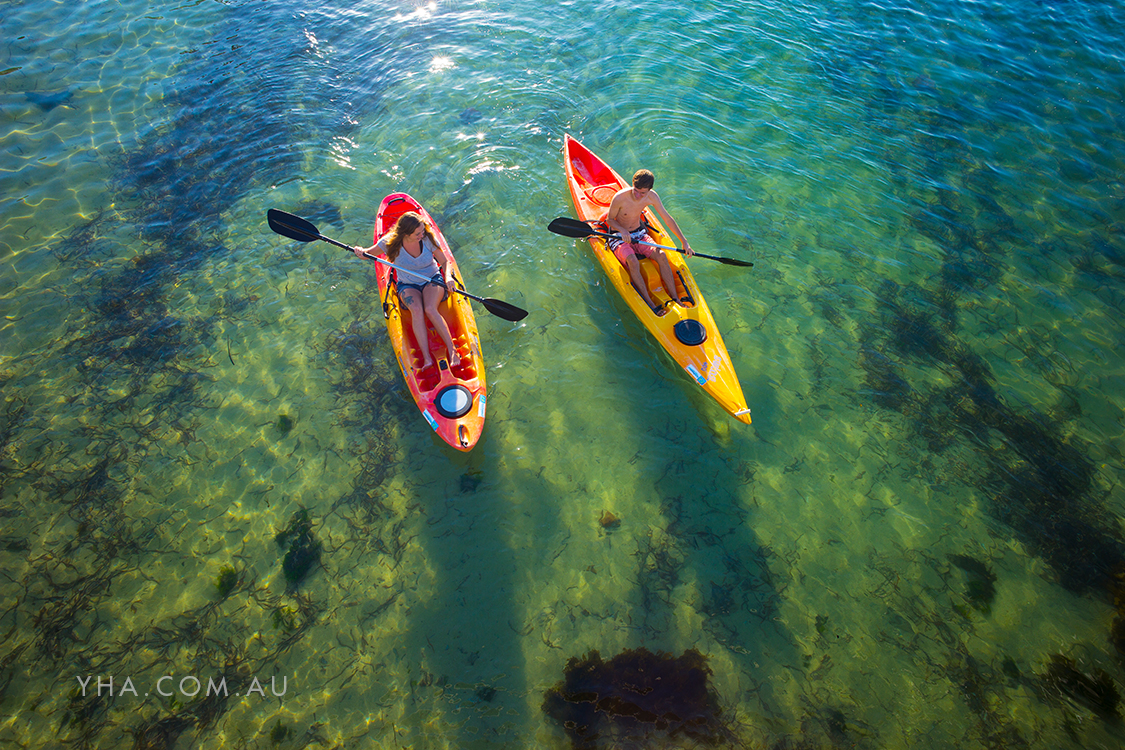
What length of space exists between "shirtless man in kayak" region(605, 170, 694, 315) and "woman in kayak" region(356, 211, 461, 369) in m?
2.40

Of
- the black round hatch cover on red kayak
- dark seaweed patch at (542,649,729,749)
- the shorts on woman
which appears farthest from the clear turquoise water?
the shorts on woman

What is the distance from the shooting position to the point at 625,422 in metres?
6.25

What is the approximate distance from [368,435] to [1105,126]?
46.4ft

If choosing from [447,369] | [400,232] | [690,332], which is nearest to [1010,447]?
[690,332]

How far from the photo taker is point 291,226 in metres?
6.94

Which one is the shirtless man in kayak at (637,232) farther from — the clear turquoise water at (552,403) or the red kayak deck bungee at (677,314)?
the clear turquoise water at (552,403)

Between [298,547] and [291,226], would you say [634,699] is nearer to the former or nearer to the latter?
[298,547]

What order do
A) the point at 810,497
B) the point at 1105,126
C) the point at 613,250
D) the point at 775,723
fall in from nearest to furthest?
the point at 775,723 → the point at 810,497 → the point at 613,250 → the point at 1105,126

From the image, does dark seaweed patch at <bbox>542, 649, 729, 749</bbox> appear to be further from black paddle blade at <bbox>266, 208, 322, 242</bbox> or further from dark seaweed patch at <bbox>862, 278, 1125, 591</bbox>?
black paddle blade at <bbox>266, 208, 322, 242</bbox>

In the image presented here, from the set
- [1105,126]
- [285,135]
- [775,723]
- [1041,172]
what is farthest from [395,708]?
[1105,126]

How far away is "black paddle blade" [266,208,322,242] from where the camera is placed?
6.81 metres

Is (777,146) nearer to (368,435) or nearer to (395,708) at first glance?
(368,435)

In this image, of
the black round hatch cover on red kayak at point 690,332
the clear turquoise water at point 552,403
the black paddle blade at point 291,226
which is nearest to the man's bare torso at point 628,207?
the clear turquoise water at point 552,403

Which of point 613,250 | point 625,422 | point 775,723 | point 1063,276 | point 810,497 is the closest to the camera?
point 775,723
